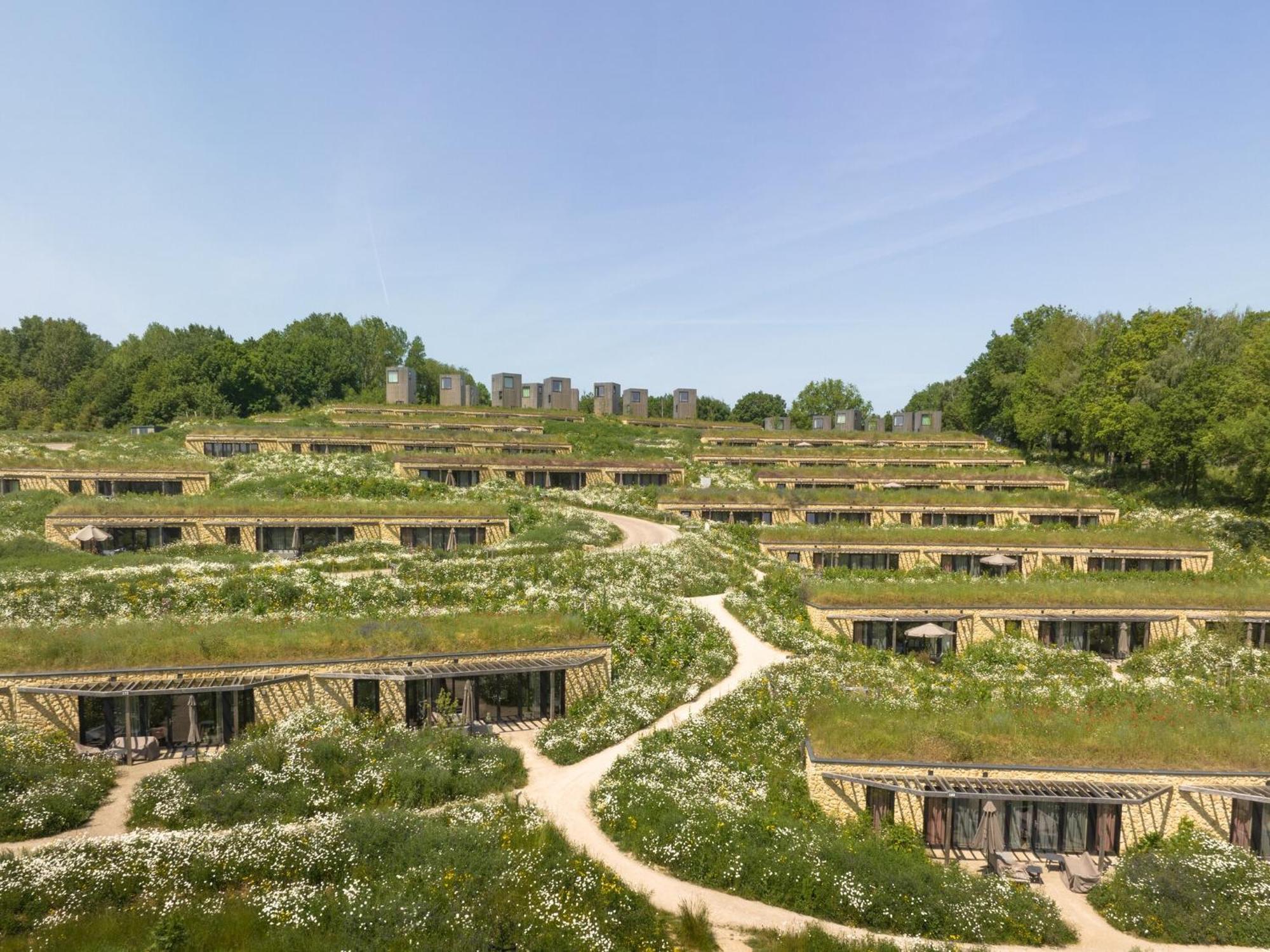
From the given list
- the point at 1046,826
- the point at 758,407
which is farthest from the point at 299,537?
the point at 758,407

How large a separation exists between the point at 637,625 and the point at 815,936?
17704mm

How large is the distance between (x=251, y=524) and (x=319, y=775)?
91.7 ft

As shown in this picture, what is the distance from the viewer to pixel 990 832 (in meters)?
18.5

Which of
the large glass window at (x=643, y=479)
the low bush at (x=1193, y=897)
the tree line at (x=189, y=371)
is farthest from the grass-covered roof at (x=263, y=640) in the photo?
the tree line at (x=189, y=371)

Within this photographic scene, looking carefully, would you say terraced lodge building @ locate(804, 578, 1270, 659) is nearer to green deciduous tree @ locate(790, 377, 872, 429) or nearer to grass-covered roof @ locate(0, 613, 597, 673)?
grass-covered roof @ locate(0, 613, 597, 673)

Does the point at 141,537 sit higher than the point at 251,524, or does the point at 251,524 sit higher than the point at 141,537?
the point at 251,524

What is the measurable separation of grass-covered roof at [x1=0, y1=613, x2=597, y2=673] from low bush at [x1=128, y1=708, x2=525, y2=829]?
2957mm

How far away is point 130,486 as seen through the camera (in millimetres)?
52594

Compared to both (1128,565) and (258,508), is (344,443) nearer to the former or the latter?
(258,508)

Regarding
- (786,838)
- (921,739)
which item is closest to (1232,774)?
(921,739)

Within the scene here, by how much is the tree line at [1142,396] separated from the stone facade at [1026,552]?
858 centimetres

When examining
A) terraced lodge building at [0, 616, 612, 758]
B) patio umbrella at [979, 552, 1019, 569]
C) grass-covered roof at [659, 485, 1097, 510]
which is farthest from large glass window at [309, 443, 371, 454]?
patio umbrella at [979, 552, 1019, 569]

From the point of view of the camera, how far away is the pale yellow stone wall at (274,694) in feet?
74.2

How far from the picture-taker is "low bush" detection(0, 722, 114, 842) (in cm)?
1788
